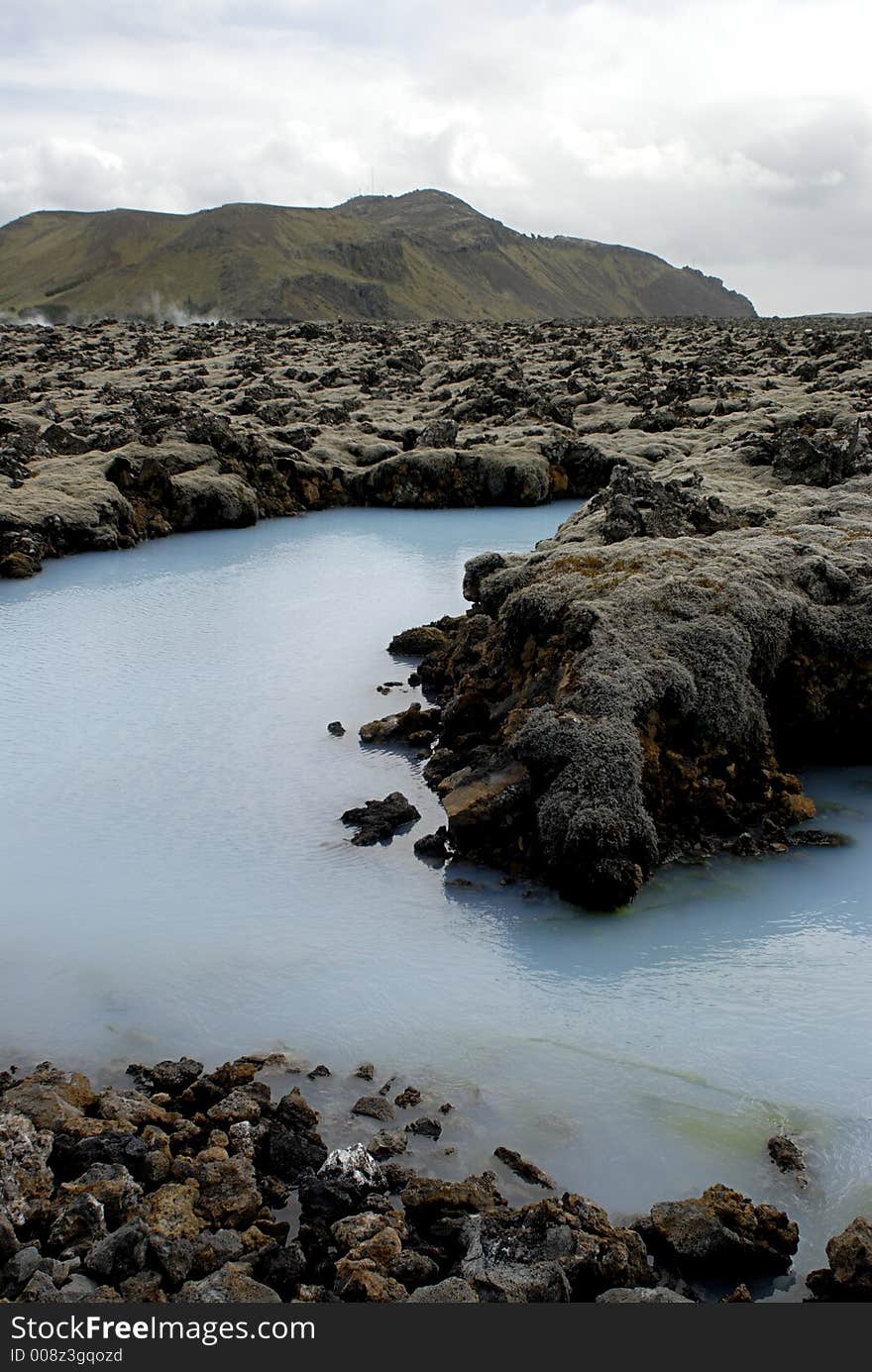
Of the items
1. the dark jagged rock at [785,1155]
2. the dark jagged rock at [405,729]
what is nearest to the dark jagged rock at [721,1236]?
the dark jagged rock at [785,1155]

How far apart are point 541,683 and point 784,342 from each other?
191 feet

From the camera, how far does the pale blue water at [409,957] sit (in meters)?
7.88

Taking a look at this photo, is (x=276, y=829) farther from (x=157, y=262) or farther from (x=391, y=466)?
(x=157, y=262)

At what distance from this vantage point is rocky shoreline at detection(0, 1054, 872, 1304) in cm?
607

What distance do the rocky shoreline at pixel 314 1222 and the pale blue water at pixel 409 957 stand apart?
0.42 meters

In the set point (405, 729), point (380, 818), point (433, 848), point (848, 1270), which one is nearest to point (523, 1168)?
point (848, 1270)

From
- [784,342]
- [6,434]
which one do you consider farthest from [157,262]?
[6,434]

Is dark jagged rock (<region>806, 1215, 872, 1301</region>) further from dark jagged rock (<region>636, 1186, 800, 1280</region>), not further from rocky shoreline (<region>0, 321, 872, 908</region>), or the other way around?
rocky shoreline (<region>0, 321, 872, 908</region>)

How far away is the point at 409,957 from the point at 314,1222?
352cm

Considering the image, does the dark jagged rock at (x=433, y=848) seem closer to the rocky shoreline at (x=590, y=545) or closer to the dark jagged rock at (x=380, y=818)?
the rocky shoreline at (x=590, y=545)

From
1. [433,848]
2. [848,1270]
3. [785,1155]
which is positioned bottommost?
[785,1155]

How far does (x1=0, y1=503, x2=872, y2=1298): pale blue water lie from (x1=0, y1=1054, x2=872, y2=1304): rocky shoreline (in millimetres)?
415

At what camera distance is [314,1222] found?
6738 millimetres

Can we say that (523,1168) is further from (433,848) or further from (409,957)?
(433,848)
